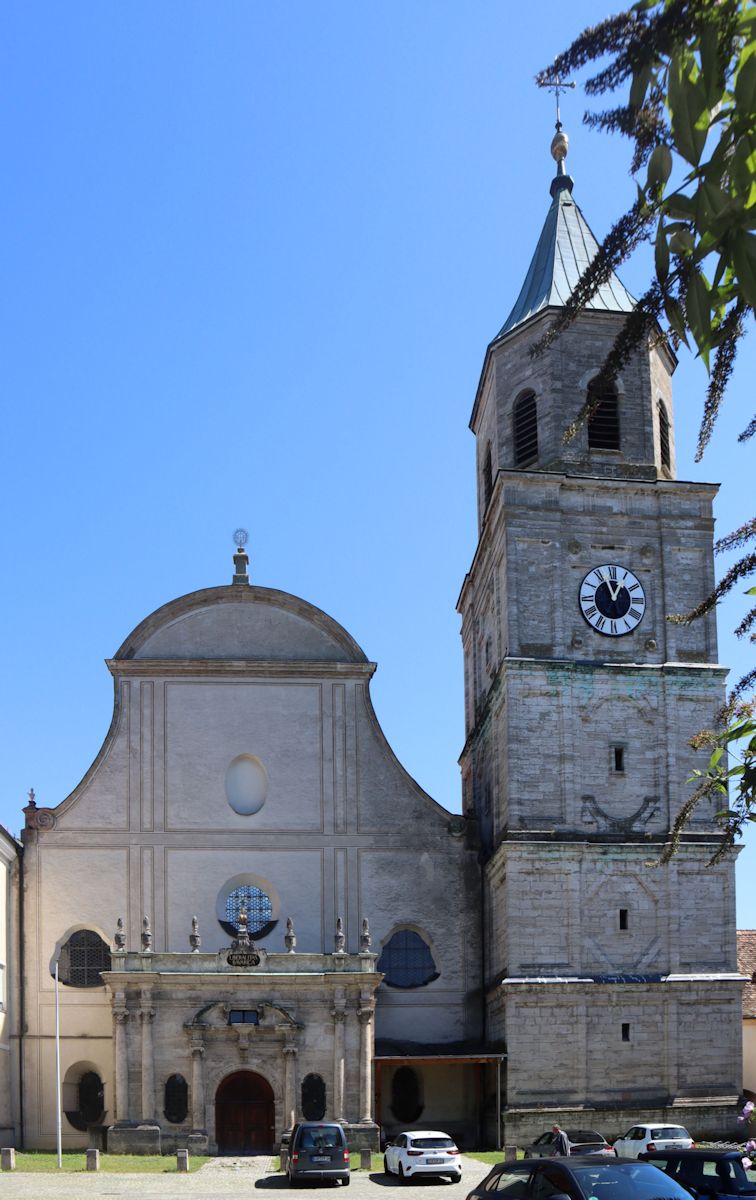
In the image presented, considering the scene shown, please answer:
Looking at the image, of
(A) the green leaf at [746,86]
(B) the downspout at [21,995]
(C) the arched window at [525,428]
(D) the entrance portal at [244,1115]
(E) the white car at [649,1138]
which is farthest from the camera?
(C) the arched window at [525,428]

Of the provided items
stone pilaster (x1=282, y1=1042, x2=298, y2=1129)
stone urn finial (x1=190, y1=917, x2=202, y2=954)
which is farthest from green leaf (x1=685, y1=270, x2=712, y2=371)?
stone urn finial (x1=190, y1=917, x2=202, y2=954)

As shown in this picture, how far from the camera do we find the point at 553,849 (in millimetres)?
39094

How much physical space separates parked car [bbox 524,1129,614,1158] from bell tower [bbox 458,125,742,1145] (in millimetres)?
4139

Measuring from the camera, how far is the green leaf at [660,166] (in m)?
5.05

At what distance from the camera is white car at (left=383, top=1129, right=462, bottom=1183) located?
3105 centimetres

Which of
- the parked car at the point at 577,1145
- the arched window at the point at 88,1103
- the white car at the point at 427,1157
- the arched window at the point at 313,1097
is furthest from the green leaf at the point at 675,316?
the arched window at the point at 88,1103

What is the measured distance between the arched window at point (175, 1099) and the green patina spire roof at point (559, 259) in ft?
70.9

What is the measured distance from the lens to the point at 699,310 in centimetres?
519

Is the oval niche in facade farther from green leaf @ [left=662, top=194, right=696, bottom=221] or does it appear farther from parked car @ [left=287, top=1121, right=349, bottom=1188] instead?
green leaf @ [left=662, top=194, right=696, bottom=221]

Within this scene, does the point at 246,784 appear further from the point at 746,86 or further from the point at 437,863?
the point at 746,86

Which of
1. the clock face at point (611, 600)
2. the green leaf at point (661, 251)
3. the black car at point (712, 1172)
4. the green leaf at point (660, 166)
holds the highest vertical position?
the clock face at point (611, 600)

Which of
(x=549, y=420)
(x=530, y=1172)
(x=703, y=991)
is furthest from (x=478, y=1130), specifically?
A: (x=530, y=1172)

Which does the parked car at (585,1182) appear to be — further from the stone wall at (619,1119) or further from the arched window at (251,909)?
the arched window at (251,909)

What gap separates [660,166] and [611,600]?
1434 inches
